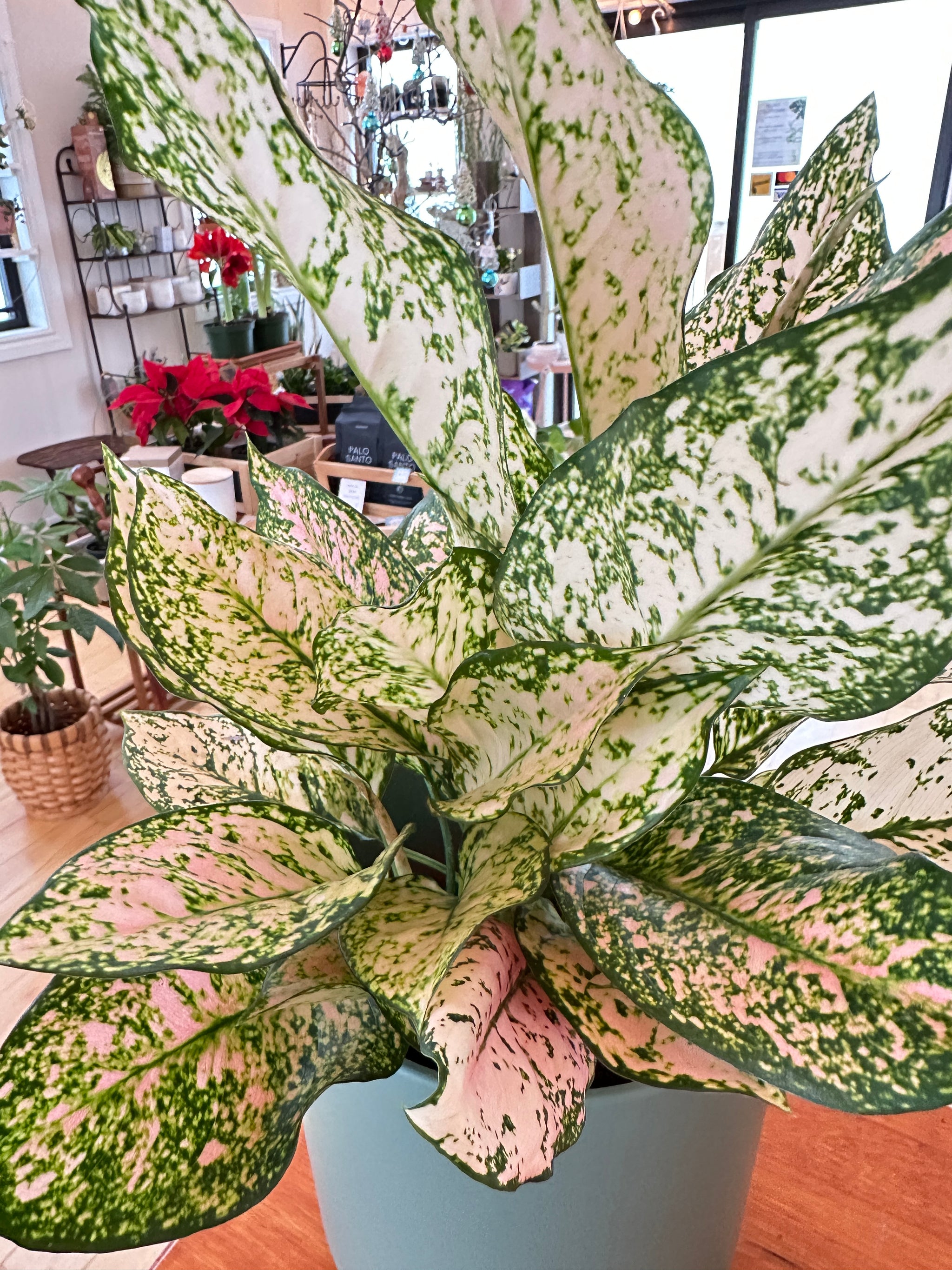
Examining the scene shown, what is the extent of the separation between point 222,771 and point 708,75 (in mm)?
5528

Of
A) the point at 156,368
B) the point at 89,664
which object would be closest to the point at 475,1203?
the point at 156,368

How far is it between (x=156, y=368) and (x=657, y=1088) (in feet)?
7.23

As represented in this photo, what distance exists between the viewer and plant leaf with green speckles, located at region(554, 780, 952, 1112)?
22 cm

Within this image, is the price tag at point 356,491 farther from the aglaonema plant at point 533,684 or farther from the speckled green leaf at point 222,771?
the aglaonema plant at point 533,684

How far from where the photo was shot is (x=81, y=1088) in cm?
28

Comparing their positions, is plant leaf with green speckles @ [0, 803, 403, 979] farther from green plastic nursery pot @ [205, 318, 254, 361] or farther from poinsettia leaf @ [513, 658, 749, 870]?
green plastic nursery pot @ [205, 318, 254, 361]

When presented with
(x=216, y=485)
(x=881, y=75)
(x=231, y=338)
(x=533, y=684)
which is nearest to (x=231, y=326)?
(x=231, y=338)

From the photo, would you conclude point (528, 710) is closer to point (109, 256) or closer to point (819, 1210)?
point (819, 1210)

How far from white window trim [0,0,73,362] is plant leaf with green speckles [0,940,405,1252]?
4.29 meters

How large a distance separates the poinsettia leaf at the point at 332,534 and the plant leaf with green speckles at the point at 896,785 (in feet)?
0.63

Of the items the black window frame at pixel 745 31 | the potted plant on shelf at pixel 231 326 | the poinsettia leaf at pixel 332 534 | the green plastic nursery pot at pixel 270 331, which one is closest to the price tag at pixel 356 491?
the potted plant on shelf at pixel 231 326

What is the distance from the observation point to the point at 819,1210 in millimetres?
562

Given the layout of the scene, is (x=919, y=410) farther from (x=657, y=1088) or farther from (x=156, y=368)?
(x=156, y=368)

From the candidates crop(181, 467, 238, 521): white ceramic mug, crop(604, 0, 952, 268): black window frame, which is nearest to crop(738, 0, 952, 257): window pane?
crop(604, 0, 952, 268): black window frame
